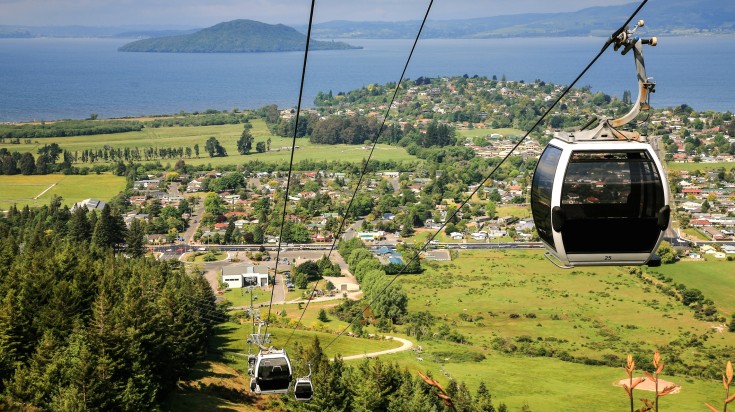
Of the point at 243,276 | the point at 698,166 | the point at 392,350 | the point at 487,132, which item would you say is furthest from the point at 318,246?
the point at 487,132

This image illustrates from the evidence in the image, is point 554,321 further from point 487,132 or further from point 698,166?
point 487,132

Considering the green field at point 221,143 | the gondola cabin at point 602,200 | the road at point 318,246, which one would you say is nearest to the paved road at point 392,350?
the road at point 318,246

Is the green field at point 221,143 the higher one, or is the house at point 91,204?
the house at point 91,204

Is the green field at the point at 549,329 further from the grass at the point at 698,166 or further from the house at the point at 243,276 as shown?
the grass at the point at 698,166

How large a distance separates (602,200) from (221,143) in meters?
92.7

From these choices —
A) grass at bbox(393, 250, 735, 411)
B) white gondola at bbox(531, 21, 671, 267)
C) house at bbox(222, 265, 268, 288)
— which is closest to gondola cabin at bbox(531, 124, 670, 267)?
white gondola at bbox(531, 21, 671, 267)

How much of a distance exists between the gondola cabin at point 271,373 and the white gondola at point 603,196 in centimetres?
736

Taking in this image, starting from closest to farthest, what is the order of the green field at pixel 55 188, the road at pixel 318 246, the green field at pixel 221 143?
the road at pixel 318 246
the green field at pixel 55 188
the green field at pixel 221 143

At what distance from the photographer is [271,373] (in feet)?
47.5

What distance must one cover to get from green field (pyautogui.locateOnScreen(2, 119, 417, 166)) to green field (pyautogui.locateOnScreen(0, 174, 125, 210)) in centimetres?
717

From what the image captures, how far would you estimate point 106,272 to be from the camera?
2700 centimetres

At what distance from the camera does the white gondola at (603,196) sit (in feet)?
25.7

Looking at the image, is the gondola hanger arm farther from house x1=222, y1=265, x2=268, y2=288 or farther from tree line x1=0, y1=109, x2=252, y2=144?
tree line x1=0, y1=109, x2=252, y2=144

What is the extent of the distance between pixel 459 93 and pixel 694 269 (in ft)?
306
